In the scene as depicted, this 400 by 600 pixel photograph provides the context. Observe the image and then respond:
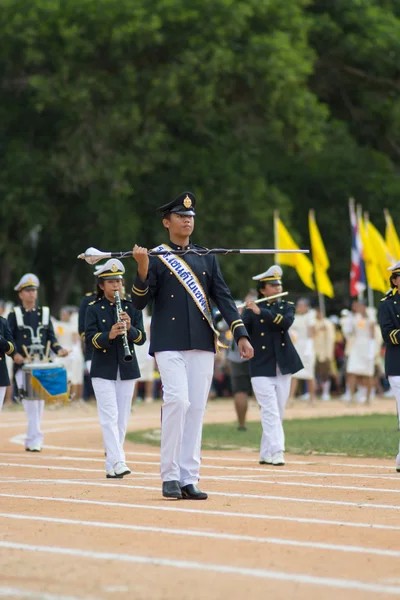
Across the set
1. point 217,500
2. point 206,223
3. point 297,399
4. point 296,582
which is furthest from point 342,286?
point 296,582

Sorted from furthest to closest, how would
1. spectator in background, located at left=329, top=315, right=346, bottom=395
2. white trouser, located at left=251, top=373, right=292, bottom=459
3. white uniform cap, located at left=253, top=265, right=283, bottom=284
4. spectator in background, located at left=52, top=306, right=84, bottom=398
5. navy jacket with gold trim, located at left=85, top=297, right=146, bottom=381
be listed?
spectator in background, located at left=329, top=315, right=346, bottom=395 < spectator in background, located at left=52, top=306, right=84, bottom=398 < white uniform cap, located at left=253, top=265, right=283, bottom=284 < white trouser, located at left=251, top=373, right=292, bottom=459 < navy jacket with gold trim, located at left=85, top=297, right=146, bottom=381

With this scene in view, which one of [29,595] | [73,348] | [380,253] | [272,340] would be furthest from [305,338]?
[29,595]

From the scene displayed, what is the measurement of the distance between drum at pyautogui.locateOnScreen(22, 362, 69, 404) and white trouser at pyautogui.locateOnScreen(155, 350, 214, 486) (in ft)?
21.7

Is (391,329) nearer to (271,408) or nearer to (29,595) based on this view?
(271,408)

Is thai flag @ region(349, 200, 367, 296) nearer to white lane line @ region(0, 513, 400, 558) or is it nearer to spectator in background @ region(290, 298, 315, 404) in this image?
spectator in background @ region(290, 298, 315, 404)

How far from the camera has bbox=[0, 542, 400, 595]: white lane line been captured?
7.24 m

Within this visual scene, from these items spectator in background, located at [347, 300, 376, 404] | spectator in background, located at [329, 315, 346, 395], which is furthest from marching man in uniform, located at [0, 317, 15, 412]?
spectator in background, located at [329, 315, 346, 395]

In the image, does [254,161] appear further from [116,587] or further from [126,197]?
[116,587]

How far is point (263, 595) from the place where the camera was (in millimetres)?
7020

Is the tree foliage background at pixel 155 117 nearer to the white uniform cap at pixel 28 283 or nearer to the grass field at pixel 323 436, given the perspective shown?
the grass field at pixel 323 436

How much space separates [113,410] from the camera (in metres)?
14.1

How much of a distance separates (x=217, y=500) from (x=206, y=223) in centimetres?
2799

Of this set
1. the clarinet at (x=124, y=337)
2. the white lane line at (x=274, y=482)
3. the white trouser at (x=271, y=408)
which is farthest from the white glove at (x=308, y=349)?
the clarinet at (x=124, y=337)

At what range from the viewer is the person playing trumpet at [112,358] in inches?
547
